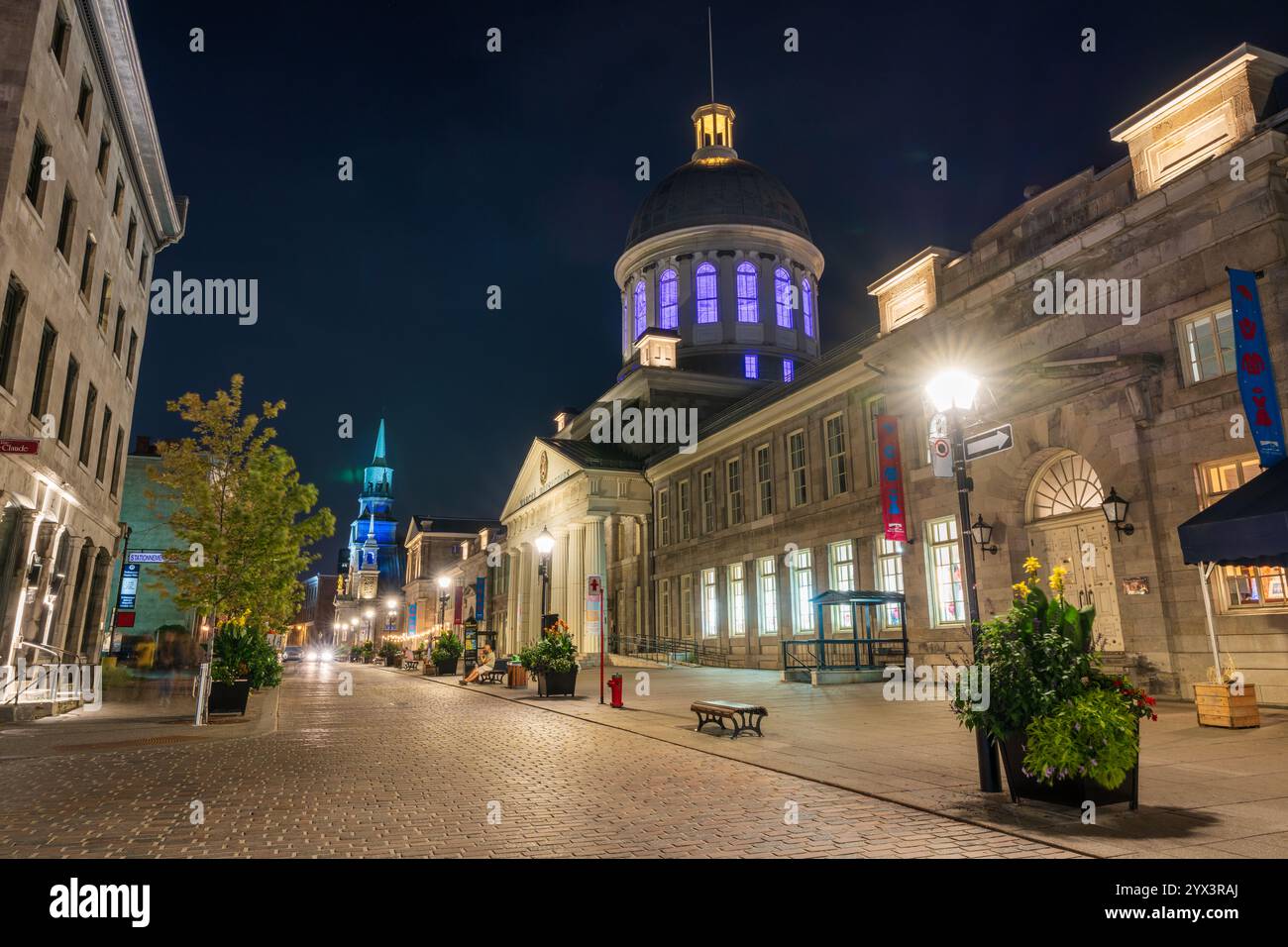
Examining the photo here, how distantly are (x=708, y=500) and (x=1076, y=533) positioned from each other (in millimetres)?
24063

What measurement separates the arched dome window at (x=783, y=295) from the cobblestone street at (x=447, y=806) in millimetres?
51597

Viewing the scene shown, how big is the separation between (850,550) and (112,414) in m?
25.2

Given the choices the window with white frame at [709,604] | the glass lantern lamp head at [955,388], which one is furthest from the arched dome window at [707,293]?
the glass lantern lamp head at [955,388]

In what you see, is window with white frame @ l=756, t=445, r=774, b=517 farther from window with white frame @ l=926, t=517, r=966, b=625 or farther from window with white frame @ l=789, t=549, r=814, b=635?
window with white frame @ l=926, t=517, r=966, b=625

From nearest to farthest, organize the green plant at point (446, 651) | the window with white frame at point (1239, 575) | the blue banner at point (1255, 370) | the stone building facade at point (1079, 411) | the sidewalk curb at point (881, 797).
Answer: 1. the sidewalk curb at point (881, 797)
2. the blue banner at point (1255, 370)
3. the window with white frame at point (1239, 575)
4. the stone building facade at point (1079, 411)
5. the green plant at point (446, 651)

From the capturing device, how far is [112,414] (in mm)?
25562

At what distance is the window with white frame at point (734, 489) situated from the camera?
129ft

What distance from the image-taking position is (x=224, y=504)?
803 inches

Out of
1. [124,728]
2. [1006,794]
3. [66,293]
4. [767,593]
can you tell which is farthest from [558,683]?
[1006,794]

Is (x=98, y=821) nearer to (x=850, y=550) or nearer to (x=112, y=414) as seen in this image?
(x=112, y=414)

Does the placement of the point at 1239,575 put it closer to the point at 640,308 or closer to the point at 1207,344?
the point at 1207,344

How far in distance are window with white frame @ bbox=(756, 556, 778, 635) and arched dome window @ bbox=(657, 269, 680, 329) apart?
29183 millimetres

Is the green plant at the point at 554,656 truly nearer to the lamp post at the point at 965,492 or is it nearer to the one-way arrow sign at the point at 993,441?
the lamp post at the point at 965,492
